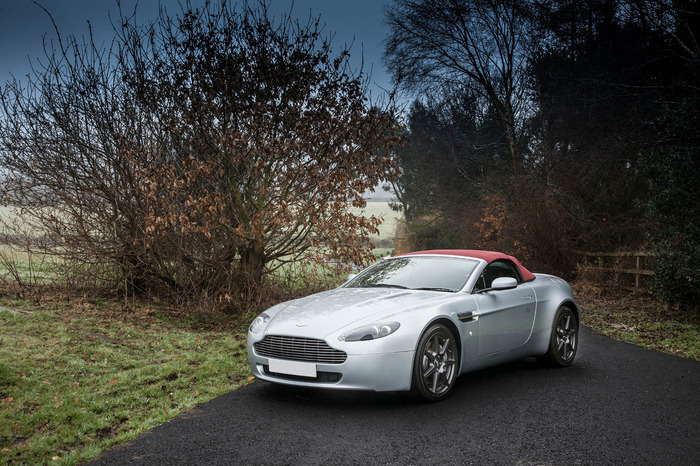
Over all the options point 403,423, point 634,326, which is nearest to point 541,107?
point 634,326

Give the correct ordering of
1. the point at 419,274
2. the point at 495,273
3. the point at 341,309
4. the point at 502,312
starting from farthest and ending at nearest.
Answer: the point at 495,273
the point at 419,274
the point at 502,312
the point at 341,309

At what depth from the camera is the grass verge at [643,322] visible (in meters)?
9.31

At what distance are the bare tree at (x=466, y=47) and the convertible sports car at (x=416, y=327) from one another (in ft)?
61.3

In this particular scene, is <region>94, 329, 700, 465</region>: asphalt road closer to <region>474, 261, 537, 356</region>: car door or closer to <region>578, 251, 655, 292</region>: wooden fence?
<region>474, 261, 537, 356</region>: car door

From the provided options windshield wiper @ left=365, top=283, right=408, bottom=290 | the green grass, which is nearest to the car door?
windshield wiper @ left=365, top=283, right=408, bottom=290

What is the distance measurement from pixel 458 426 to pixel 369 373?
86cm

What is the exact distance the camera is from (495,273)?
690 centimetres

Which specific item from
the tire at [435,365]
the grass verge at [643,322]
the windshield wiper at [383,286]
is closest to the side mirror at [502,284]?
the tire at [435,365]

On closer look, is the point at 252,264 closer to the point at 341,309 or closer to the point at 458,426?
the point at 341,309

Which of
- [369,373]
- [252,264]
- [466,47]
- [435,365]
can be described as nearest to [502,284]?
[435,365]

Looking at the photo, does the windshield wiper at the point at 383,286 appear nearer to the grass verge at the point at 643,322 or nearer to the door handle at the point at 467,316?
the door handle at the point at 467,316

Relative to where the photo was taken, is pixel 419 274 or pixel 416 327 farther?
pixel 419 274

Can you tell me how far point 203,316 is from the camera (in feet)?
34.7

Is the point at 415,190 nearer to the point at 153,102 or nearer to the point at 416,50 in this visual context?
the point at 416,50
